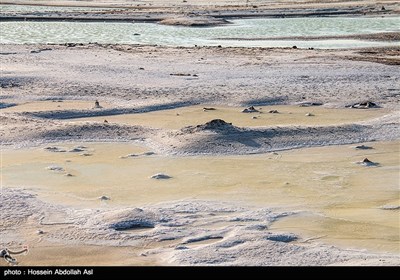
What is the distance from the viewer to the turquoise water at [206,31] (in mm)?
29203

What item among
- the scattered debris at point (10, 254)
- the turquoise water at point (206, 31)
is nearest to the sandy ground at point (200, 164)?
the scattered debris at point (10, 254)

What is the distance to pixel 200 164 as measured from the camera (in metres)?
11.2

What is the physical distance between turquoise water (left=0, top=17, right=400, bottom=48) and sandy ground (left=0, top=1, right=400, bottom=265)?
8.86 m

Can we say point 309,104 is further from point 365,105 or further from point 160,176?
point 160,176

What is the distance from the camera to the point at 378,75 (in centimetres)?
1853

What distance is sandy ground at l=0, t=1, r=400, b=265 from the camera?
8141mm

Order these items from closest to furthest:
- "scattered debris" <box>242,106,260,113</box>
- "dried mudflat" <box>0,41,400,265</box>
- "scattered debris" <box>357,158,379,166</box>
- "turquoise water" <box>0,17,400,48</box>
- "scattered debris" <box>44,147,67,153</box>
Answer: "dried mudflat" <box>0,41,400,265</box>, "scattered debris" <box>357,158,379,166</box>, "scattered debris" <box>44,147,67,153</box>, "scattered debris" <box>242,106,260,113</box>, "turquoise water" <box>0,17,400,48</box>

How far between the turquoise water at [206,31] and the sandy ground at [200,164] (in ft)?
29.1

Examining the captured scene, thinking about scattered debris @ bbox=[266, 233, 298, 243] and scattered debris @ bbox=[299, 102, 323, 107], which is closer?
scattered debris @ bbox=[266, 233, 298, 243]

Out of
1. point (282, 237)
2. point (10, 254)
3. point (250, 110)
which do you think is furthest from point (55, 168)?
point (250, 110)

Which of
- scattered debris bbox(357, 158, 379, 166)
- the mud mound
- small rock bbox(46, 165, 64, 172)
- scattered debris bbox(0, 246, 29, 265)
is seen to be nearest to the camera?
scattered debris bbox(0, 246, 29, 265)

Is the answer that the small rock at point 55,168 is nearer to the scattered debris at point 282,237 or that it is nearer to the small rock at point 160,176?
the small rock at point 160,176

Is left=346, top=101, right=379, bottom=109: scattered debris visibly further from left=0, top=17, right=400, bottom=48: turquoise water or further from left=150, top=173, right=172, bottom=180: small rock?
left=0, top=17, right=400, bottom=48: turquoise water

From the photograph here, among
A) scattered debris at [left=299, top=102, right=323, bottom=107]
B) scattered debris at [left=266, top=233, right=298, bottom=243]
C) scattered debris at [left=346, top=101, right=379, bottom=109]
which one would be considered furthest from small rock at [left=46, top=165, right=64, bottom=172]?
scattered debris at [left=346, top=101, right=379, bottom=109]
